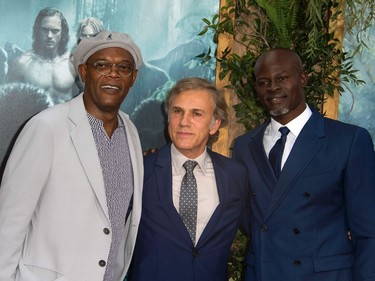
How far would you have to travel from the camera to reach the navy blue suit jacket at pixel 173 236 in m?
2.62

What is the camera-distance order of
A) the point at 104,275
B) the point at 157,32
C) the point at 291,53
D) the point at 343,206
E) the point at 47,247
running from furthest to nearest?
the point at 157,32, the point at 291,53, the point at 343,206, the point at 104,275, the point at 47,247

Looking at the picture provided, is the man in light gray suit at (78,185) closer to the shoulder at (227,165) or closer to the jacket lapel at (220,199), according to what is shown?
the jacket lapel at (220,199)

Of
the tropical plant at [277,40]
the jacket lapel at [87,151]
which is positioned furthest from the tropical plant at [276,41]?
the jacket lapel at [87,151]

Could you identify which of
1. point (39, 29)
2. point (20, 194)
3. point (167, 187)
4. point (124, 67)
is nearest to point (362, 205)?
point (167, 187)

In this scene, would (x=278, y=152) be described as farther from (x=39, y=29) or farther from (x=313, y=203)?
(x=39, y=29)

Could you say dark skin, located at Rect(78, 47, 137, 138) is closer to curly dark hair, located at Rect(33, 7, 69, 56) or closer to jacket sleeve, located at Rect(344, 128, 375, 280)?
curly dark hair, located at Rect(33, 7, 69, 56)

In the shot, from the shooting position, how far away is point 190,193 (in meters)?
2.71

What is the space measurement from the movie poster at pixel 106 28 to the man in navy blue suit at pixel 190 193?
626 millimetres

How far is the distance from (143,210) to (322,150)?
2.89 feet

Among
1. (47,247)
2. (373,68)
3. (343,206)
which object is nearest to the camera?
(47,247)

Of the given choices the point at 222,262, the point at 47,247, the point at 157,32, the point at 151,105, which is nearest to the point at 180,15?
the point at 157,32

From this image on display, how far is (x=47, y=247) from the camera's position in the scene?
7.38ft

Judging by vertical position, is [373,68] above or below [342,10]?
below

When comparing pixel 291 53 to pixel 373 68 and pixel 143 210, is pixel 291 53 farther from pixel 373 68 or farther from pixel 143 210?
pixel 373 68
